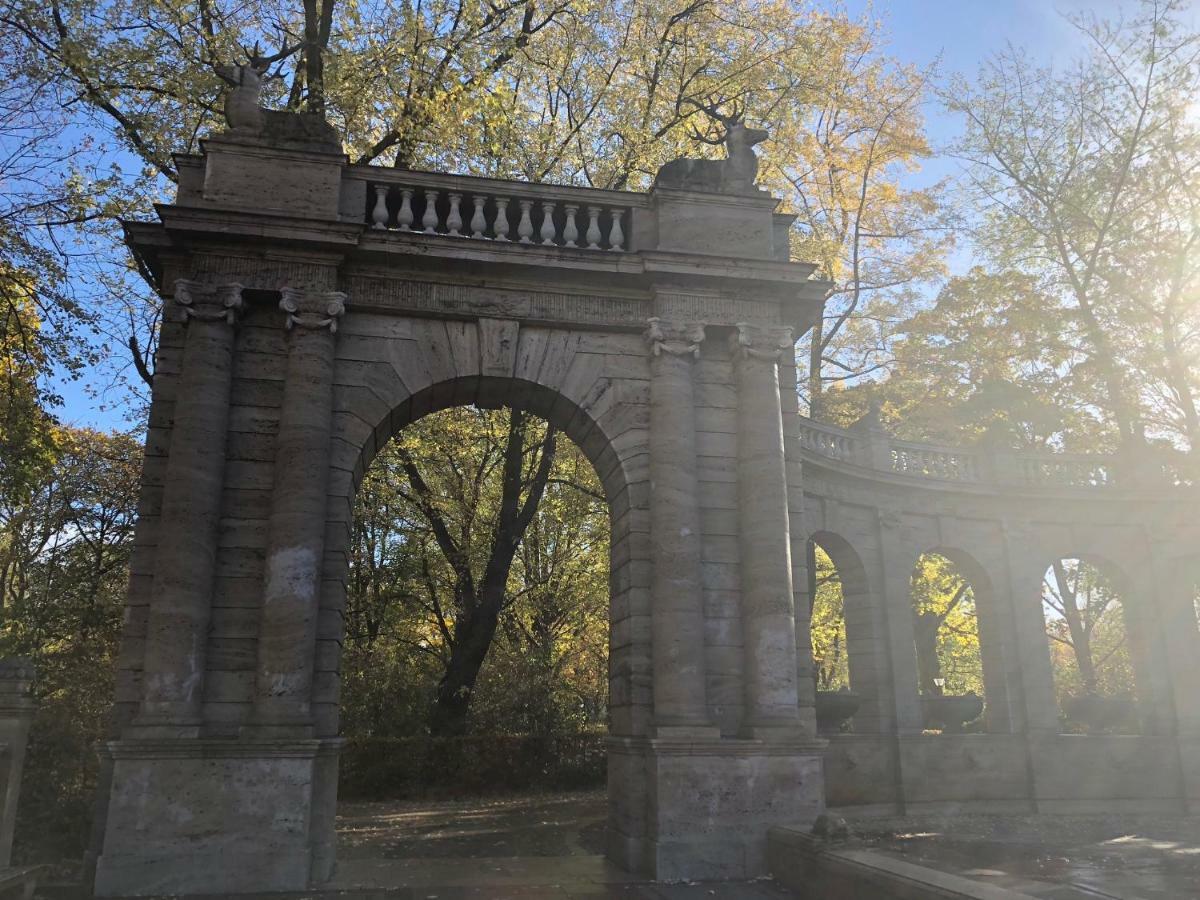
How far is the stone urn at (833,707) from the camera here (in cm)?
1569

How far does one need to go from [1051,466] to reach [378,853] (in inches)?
632

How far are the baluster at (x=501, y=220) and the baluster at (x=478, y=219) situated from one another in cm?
15

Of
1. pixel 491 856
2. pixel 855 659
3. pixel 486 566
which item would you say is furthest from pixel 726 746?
pixel 486 566

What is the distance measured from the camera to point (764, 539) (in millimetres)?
10688

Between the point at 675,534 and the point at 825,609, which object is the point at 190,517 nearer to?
the point at 675,534

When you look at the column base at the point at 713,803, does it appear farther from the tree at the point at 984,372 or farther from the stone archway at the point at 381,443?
the tree at the point at 984,372

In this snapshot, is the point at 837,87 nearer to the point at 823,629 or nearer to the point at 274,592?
the point at 823,629

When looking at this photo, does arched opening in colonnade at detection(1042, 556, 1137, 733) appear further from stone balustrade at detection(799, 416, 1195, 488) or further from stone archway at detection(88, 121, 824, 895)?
stone archway at detection(88, 121, 824, 895)

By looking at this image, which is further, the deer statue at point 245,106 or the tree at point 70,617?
the tree at point 70,617

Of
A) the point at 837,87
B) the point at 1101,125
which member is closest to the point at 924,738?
the point at 837,87

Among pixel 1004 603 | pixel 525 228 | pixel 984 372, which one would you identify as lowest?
pixel 1004 603

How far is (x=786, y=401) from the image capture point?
11922mm

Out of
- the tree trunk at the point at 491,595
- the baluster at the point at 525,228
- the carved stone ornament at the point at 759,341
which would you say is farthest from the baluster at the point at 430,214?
the tree trunk at the point at 491,595

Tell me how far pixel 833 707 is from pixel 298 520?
9.93 m
